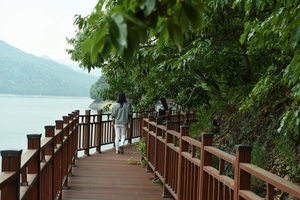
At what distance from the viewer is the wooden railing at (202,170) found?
115 inches

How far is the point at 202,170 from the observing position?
4.37 meters

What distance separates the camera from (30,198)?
130 inches

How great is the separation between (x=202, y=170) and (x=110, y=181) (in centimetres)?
410

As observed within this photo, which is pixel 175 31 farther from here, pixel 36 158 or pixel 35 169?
pixel 35 169

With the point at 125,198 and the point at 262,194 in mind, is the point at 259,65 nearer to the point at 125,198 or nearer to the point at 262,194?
the point at 262,194

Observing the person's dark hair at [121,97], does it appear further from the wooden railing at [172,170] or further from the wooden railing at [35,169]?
the wooden railing at [35,169]

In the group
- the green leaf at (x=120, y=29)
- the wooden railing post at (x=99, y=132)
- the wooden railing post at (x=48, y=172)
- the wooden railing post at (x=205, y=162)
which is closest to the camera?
the green leaf at (x=120, y=29)

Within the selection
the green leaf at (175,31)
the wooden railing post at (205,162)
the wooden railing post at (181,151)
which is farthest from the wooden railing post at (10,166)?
the wooden railing post at (181,151)

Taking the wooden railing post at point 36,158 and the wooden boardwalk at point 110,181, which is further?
the wooden boardwalk at point 110,181

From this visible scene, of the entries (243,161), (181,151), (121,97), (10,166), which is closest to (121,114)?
(121,97)

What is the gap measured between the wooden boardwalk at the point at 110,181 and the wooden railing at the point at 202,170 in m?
0.37

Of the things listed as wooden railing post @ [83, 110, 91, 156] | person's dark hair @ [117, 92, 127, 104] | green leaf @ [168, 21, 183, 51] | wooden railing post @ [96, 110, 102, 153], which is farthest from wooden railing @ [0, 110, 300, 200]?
wooden railing post @ [96, 110, 102, 153]

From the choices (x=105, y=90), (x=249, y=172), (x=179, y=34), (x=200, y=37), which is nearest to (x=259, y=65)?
(x=200, y=37)

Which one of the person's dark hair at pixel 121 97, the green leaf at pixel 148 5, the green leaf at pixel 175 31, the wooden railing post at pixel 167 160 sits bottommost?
the wooden railing post at pixel 167 160
